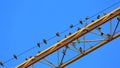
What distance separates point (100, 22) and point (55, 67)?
19.9ft

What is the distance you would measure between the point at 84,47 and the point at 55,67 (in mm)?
3202

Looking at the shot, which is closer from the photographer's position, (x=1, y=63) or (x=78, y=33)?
(x=78, y=33)

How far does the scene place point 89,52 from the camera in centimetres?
4359

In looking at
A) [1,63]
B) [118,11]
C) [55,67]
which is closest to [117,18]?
[118,11]

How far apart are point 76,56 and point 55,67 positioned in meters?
2.23

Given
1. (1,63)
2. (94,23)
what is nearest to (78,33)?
(94,23)

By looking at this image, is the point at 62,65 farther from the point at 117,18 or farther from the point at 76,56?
the point at 117,18

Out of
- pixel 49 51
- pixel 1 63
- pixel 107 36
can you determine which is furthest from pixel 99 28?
pixel 1 63

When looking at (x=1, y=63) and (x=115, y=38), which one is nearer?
(x=115, y=38)

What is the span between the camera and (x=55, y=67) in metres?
44.8

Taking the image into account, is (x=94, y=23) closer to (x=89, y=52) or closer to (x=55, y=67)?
(x=89, y=52)

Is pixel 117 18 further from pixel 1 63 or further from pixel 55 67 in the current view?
pixel 1 63

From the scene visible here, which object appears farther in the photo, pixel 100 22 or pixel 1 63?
pixel 1 63

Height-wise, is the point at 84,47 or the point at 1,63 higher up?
the point at 1,63
